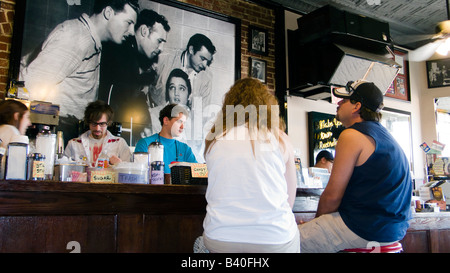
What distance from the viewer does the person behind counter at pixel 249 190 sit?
4.43ft

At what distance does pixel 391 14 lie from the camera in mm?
5941

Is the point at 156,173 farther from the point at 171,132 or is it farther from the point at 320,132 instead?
the point at 320,132

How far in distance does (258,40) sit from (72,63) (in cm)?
252

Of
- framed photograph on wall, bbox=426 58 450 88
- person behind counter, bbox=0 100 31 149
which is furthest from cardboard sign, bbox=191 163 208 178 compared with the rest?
framed photograph on wall, bbox=426 58 450 88

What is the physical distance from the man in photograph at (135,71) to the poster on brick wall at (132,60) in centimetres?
1

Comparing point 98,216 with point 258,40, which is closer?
point 98,216

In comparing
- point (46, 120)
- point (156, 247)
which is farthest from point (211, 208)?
point (46, 120)

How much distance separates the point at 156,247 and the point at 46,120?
1905 millimetres

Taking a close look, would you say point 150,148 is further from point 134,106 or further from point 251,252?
point 134,106

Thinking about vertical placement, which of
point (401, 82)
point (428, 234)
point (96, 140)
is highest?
point (401, 82)

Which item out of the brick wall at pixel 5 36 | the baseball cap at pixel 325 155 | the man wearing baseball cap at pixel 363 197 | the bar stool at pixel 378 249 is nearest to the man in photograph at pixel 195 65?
the brick wall at pixel 5 36

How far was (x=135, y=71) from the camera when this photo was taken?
400 centimetres

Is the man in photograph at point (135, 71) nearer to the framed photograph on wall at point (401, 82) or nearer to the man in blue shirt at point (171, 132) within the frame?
the man in blue shirt at point (171, 132)

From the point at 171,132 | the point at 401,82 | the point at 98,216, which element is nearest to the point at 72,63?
the point at 171,132
